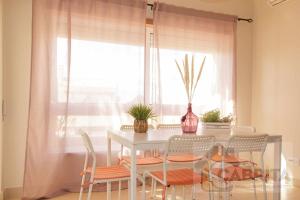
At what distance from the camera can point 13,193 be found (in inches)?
111

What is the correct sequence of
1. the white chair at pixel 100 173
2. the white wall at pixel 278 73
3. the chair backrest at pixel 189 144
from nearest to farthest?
the chair backrest at pixel 189 144, the white chair at pixel 100 173, the white wall at pixel 278 73

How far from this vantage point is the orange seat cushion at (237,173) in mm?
2049

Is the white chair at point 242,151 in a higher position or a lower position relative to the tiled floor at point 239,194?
higher

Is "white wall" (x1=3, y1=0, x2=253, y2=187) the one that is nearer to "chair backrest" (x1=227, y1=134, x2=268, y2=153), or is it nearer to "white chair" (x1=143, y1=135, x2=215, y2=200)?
"white chair" (x1=143, y1=135, x2=215, y2=200)

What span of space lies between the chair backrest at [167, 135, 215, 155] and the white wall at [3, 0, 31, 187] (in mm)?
1780

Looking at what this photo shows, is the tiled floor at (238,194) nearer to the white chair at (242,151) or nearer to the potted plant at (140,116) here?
the white chair at (242,151)

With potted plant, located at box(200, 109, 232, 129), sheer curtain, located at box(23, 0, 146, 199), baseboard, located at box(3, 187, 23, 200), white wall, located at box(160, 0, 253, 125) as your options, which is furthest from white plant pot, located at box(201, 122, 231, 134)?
baseboard, located at box(3, 187, 23, 200)

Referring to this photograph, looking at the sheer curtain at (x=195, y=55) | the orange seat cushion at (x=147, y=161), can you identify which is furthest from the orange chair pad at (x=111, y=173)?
the sheer curtain at (x=195, y=55)

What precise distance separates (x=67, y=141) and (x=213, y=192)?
166 centimetres

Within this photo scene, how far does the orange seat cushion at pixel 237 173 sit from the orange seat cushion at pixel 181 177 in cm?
21

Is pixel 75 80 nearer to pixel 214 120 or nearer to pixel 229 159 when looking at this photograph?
pixel 214 120

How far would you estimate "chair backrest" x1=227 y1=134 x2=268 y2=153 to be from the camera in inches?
78.6

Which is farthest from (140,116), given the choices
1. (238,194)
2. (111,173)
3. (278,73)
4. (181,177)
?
(278,73)

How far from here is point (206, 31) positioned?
363 cm
